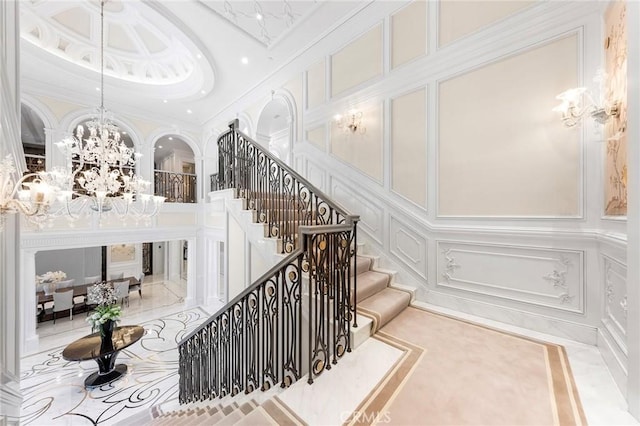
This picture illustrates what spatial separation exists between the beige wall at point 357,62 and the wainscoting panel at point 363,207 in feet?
5.76

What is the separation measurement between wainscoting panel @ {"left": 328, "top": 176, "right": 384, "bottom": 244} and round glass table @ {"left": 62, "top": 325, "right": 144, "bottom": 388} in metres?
5.35

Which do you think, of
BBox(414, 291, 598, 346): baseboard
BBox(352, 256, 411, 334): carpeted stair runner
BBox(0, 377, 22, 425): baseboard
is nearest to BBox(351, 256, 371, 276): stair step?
BBox(352, 256, 411, 334): carpeted stair runner

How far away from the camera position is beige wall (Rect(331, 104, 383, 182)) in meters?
3.89

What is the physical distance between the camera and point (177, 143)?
35.1ft

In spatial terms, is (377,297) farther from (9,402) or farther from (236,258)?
(9,402)

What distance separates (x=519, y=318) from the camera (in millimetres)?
2633

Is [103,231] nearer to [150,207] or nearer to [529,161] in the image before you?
[150,207]

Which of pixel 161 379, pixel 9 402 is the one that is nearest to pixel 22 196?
pixel 9 402

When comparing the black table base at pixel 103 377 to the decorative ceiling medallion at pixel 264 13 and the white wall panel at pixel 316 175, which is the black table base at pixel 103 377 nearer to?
the white wall panel at pixel 316 175

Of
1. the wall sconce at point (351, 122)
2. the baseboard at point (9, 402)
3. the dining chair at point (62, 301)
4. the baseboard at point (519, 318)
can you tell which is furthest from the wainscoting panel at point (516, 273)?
the dining chair at point (62, 301)

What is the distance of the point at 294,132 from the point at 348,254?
3806 mm

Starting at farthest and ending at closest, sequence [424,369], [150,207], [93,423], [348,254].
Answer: [150,207] → [93,423] → [348,254] → [424,369]

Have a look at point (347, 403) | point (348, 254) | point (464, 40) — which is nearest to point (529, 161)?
point (464, 40)

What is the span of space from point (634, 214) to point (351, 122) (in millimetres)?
3446
